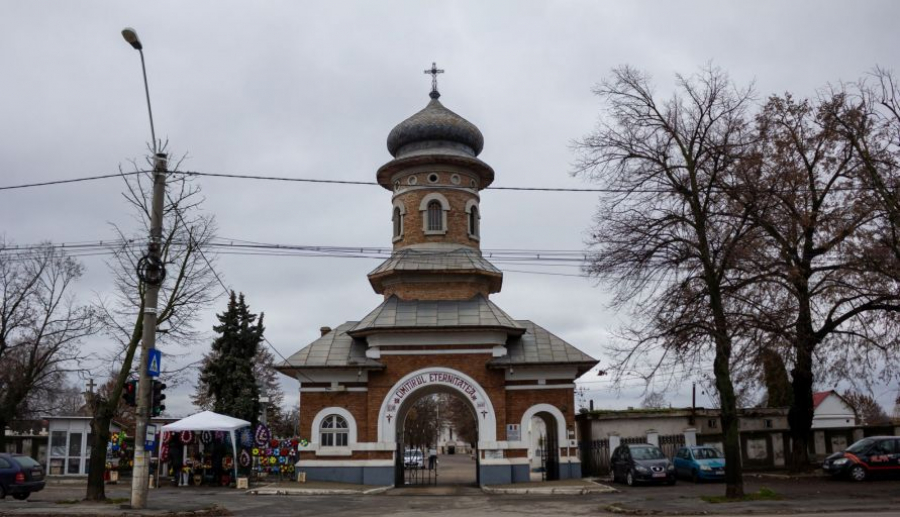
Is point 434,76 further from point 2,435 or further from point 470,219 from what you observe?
point 2,435

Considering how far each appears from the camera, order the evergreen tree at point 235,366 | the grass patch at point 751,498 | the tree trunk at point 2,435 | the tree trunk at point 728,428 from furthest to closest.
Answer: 1. the evergreen tree at point 235,366
2. the tree trunk at point 2,435
3. the tree trunk at point 728,428
4. the grass patch at point 751,498

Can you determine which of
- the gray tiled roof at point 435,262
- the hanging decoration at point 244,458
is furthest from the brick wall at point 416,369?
the gray tiled roof at point 435,262

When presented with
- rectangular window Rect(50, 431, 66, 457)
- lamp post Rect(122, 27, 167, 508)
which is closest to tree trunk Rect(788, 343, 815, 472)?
lamp post Rect(122, 27, 167, 508)

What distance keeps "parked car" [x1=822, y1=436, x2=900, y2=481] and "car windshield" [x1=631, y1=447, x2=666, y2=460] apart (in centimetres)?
544

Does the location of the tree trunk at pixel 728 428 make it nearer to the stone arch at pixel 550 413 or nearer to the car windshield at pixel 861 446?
the car windshield at pixel 861 446

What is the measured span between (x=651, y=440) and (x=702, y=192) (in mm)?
15053

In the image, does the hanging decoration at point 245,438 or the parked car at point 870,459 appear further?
the hanging decoration at point 245,438

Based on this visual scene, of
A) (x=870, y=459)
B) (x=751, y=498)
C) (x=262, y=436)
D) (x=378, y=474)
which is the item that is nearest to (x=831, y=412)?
(x=870, y=459)

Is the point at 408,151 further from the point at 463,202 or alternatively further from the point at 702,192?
the point at 702,192

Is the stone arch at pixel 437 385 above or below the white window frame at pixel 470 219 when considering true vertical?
below

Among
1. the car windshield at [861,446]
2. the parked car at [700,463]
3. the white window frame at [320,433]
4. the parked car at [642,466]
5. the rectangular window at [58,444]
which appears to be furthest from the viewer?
the rectangular window at [58,444]

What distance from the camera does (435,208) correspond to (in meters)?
32.0

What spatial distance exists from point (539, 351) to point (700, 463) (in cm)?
661

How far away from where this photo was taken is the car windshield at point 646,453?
87.6 ft
